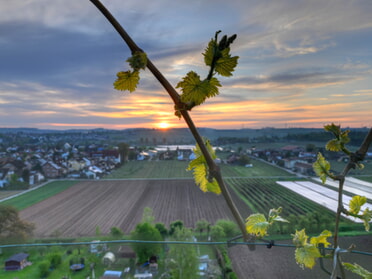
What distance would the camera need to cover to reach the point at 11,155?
1842 centimetres

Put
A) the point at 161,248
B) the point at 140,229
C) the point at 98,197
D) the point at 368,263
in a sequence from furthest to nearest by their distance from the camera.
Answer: the point at 98,197, the point at 140,229, the point at 161,248, the point at 368,263

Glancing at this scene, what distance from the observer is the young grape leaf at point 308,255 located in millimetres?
355

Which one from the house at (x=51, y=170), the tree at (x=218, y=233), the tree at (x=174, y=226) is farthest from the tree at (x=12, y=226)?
the house at (x=51, y=170)

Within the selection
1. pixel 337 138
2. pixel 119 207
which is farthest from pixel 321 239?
pixel 119 207

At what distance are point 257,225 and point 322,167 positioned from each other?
0.56 feet

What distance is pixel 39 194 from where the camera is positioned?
52.9 ft

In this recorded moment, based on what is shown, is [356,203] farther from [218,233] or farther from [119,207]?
[119,207]

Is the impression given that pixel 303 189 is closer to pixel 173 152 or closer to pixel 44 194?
pixel 173 152

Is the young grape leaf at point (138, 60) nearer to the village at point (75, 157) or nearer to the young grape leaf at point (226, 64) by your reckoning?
the young grape leaf at point (226, 64)

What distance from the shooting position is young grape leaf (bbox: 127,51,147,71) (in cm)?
26

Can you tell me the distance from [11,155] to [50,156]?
2.69 metres

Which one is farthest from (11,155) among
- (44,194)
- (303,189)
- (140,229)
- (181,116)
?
(181,116)

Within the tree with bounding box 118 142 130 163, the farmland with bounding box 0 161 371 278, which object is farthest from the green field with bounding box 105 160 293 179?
the tree with bounding box 118 142 130 163

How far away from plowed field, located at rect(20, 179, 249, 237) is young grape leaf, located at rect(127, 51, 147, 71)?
9.87 meters
